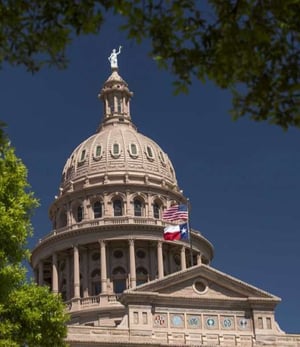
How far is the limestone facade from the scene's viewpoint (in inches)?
2443

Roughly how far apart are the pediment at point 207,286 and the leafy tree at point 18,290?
33.6m

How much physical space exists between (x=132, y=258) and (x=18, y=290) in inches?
2196

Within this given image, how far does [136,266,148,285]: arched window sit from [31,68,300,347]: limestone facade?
0.37 ft

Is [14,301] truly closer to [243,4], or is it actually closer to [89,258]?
[243,4]

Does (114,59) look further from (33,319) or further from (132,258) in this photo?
(33,319)

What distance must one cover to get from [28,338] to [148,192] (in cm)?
6417

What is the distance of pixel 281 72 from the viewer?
961 centimetres

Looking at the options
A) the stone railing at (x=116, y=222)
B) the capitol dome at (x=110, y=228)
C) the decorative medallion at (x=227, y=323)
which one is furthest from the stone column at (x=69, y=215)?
the decorative medallion at (x=227, y=323)

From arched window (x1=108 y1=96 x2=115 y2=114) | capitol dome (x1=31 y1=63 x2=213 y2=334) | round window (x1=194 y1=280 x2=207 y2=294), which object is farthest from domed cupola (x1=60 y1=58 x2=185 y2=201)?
round window (x1=194 y1=280 x2=207 y2=294)

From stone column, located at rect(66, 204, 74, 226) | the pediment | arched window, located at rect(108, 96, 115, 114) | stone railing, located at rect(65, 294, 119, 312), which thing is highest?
arched window, located at rect(108, 96, 115, 114)

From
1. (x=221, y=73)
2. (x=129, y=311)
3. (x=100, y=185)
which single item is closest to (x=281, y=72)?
(x=221, y=73)

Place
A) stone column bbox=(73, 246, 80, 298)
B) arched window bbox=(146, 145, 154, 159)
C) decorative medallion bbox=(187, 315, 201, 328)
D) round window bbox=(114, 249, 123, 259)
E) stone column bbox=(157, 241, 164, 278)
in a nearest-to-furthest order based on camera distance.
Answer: decorative medallion bbox=(187, 315, 201, 328) < stone column bbox=(73, 246, 80, 298) < stone column bbox=(157, 241, 164, 278) < round window bbox=(114, 249, 123, 259) < arched window bbox=(146, 145, 154, 159)

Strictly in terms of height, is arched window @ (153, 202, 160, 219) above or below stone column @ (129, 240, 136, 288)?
above

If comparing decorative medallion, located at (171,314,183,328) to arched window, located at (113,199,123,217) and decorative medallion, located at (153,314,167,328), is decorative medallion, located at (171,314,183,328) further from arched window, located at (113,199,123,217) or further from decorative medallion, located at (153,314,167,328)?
arched window, located at (113,199,123,217)
